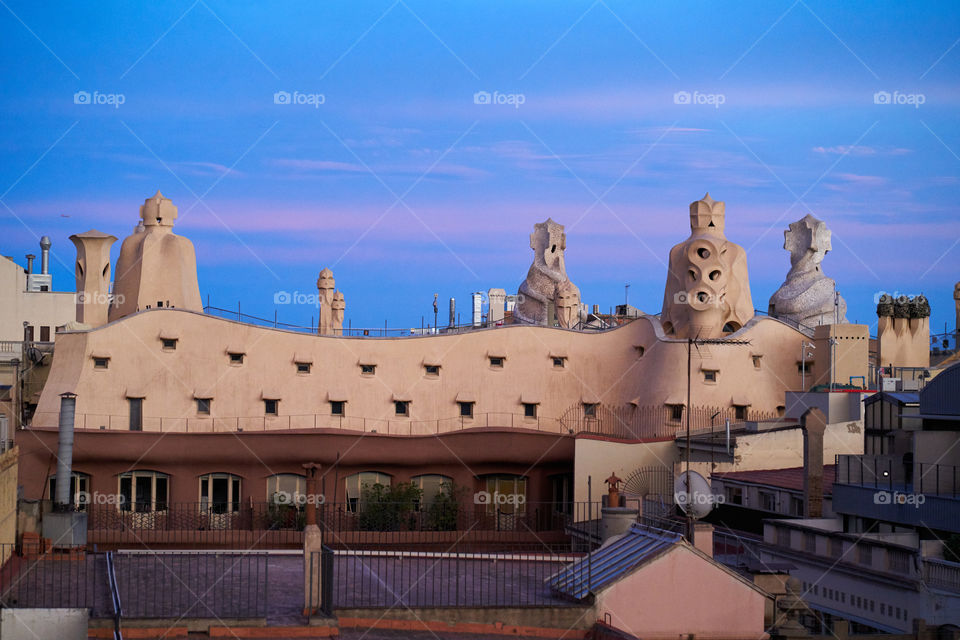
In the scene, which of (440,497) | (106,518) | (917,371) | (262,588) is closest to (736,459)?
(440,497)

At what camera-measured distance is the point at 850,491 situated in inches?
1067

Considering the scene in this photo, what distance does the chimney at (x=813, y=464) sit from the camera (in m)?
28.8

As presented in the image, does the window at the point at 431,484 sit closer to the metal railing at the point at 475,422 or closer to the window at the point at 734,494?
the metal railing at the point at 475,422

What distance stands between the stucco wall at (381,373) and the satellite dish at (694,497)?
70.8 ft

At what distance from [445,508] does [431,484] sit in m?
1.46

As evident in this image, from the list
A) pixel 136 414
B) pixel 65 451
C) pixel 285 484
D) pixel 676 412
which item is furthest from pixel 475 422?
pixel 65 451

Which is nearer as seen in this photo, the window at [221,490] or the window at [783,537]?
the window at [783,537]

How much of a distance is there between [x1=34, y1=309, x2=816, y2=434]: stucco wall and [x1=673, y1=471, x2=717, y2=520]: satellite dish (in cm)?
2158

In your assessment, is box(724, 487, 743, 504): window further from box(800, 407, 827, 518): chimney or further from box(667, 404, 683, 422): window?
box(667, 404, 683, 422): window

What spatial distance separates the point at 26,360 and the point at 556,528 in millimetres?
20186

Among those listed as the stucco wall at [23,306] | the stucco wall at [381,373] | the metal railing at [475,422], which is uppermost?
the stucco wall at [23,306]

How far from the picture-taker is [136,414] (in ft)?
138

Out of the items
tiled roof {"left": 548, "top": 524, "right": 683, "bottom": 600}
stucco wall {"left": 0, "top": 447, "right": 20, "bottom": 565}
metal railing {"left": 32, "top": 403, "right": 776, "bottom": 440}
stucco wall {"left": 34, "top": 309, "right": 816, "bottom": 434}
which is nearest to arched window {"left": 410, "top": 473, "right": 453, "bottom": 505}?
metal railing {"left": 32, "top": 403, "right": 776, "bottom": 440}

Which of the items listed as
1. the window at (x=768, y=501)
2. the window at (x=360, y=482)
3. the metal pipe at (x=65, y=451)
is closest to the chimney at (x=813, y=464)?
the window at (x=768, y=501)
